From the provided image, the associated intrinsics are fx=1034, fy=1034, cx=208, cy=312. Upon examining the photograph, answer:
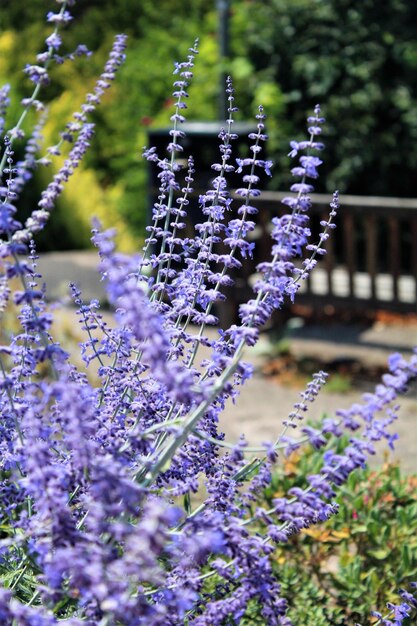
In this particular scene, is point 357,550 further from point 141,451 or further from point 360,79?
point 360,79

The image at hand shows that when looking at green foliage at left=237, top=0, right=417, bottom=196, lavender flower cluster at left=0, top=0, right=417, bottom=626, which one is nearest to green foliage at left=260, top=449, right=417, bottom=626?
lavender flower cluster at left=0, top=0, right=417, bottom=626

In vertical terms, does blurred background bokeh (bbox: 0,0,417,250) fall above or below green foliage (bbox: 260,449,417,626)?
below

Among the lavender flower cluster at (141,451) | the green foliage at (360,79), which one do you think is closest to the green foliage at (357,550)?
the lavender flower cluster at (141,451)

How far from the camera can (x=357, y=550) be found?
3.50 meters

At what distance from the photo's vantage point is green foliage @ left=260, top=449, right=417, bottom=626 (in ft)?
10.5

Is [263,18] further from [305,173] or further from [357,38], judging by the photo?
[305,173]

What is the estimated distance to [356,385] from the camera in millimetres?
7336

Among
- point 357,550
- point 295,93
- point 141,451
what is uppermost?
point 141,451

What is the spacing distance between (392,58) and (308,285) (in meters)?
3.00

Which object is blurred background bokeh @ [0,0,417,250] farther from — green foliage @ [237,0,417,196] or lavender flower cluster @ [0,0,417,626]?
lavender flower cluster @ [0,0,417,626]

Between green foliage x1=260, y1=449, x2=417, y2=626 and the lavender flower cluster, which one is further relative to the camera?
green foliage x1=260, y1=449, x2=417, y2=626

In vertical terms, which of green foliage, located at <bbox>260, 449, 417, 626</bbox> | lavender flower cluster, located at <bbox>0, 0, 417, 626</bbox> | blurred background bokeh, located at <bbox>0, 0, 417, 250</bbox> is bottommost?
blurred background bokeh, located at <bbox>0, 0, 417, 250</bbox>

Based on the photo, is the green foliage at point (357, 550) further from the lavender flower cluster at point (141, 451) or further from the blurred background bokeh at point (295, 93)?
the blurred background bokeh at point (295, 93)

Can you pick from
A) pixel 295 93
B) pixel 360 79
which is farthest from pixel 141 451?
pixel 295 93
